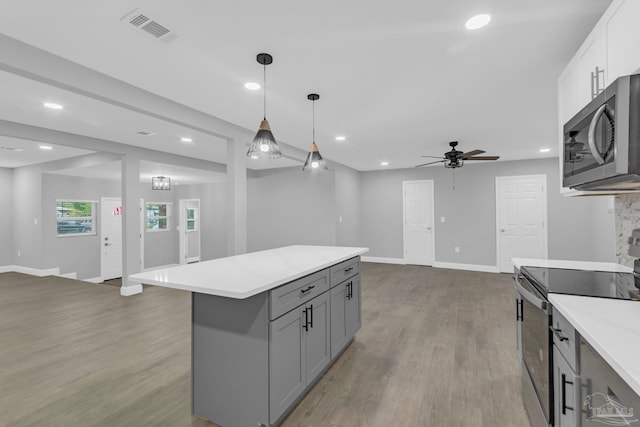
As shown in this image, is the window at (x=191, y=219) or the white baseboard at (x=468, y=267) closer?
the white baseboard at (x=468, y=267)

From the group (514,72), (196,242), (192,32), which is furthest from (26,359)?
(196,242)

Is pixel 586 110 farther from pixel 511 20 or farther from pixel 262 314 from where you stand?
pixel 262 314

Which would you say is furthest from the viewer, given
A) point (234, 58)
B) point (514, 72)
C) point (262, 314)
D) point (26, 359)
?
point (26, 359)

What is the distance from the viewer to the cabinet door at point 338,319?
2518mm

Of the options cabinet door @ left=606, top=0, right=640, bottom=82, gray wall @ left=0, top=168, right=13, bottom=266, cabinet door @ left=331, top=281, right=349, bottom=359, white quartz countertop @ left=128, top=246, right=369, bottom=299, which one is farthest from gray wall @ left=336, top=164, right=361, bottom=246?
gray wall @ left=0, top=168, right=13, bottom=266

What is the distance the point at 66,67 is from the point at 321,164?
219 centimetres

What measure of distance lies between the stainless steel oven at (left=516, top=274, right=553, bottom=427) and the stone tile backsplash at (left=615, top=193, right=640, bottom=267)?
825 mm

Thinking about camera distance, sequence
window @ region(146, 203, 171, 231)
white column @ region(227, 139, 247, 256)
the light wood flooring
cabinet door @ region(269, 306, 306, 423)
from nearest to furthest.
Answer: cabinet door @ region(269, 306, 306, 423) → the light wood flooring → white column @ region(227, 139, 247, 256) → window @ region(146, 203, 171, 231)

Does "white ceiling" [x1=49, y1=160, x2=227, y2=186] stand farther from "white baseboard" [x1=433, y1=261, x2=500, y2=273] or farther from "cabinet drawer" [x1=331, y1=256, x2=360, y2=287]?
"white baseboard" [x1=433, y1=261, x2=500, y2=273]

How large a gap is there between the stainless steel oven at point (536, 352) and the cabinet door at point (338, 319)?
1.33m

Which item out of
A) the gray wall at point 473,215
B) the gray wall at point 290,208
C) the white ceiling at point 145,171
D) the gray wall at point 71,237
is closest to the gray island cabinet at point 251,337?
the gray wall at point 290,208

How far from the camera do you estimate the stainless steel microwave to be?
1101 millimetres

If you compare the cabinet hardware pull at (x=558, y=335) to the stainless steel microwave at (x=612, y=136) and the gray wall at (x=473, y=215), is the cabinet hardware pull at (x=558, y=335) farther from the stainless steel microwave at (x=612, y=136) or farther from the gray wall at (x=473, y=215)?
the gray wall at (x=473, y=215)

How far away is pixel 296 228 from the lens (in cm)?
723
